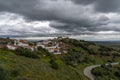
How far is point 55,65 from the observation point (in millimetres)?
56438

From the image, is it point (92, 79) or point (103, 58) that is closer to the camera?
point (92, 79)

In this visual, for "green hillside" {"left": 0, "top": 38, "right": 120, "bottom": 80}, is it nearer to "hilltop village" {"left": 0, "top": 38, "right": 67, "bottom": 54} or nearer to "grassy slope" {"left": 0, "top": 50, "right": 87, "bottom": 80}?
"grassy slope" {"left": 0, "top": 50, "right": 87, "bottom": 80}

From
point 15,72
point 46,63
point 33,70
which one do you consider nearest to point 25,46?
point 46,63

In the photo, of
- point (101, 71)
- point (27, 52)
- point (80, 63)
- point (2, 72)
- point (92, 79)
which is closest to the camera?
point (2, 72)

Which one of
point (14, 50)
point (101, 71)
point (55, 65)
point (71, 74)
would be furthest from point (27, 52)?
point (101, 71)

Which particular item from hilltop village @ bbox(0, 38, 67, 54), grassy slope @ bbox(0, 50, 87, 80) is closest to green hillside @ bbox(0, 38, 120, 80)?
grassy slope @ bbox(0, 50, 87, 80)

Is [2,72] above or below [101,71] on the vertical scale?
above

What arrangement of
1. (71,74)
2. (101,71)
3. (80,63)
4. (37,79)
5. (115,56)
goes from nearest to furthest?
(37,79) → (71,74) → (101,71) → (80,63) → (115,56)

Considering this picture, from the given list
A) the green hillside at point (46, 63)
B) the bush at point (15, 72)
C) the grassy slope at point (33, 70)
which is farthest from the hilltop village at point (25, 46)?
the bush at point (15, 72)

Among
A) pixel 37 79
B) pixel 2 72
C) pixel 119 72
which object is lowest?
pixel 119 72

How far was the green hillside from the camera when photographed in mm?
38625

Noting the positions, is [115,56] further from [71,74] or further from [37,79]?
[37,79]

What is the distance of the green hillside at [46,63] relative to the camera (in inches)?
1521

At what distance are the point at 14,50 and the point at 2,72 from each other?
41.3 metres
